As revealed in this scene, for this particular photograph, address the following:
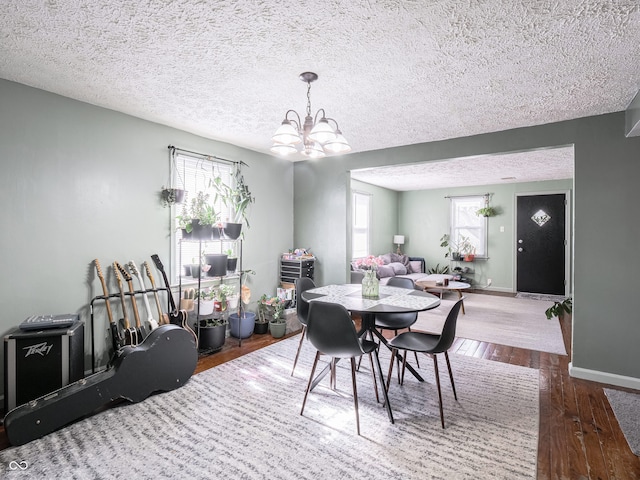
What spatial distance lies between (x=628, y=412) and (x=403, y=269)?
5012mm

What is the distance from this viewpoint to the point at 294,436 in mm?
2146

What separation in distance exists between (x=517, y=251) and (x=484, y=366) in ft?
16.0

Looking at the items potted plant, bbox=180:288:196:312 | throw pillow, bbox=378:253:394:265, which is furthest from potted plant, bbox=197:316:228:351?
throw pillow, bbox=378:253:394:265

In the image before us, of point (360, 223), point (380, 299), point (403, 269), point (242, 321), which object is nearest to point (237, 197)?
point (242, 321)

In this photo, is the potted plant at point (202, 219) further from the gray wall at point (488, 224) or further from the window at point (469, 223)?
the window at point (469, 223)

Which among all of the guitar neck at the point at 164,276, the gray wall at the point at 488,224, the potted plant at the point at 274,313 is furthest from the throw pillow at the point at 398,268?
the guitar neck at the point at 164,276

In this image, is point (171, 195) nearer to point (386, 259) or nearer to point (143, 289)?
point (143, 289)

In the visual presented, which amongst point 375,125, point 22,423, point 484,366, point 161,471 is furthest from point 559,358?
point 22,423

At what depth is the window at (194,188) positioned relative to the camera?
12.0 ft

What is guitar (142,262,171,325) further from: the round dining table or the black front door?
the black front door

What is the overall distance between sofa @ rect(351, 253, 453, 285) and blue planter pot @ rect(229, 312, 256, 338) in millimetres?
2545

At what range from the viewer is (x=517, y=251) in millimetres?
7312

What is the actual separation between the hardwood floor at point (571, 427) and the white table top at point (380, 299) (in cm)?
107

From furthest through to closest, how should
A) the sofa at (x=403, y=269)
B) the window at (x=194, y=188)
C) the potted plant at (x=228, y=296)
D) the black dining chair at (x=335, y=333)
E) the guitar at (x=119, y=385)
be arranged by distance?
the sofa at (x=403, y=269) → the potted plant at (x=228, y=296) → the window at (x=194, y=188) → the black dining chair at (x=335, y=333) → the guitar at (x=119, y=385)
